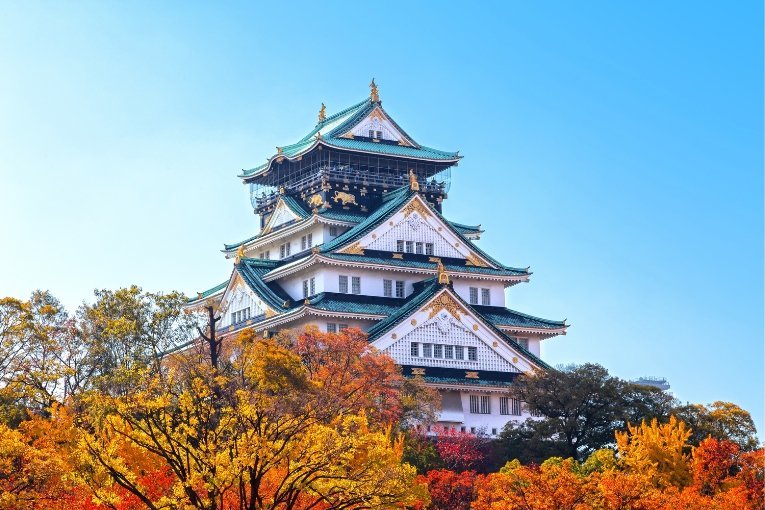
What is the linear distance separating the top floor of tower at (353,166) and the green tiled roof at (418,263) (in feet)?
19.1

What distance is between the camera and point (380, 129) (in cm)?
9588

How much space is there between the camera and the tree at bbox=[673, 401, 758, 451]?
62.2 m

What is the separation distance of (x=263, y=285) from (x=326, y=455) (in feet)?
163

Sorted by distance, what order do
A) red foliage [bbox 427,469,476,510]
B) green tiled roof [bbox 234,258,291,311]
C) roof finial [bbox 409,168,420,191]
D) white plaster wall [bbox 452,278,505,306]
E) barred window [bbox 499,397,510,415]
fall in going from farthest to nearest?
white plaster wall [bbox 452,278,505,306] → roof finial [bbox 409,168,420,191] → green tiled roof [bbox 234,258,291,311] → barred window [bbox 499,397,510,415] → red foliage [bbox 427,469,476,510]

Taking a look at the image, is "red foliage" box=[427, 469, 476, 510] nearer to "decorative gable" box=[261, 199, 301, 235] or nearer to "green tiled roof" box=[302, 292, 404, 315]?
"green tiled roof" box=[302, 292, 404, 315]

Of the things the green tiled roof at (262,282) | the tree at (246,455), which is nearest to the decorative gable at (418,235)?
the green tiled roof at (262,282)

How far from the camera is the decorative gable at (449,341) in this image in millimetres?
79312

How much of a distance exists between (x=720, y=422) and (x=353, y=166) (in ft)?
123

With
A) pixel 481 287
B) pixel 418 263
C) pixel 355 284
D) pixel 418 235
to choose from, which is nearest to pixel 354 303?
pixel 355 284

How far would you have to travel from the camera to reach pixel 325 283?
8312 centimetres

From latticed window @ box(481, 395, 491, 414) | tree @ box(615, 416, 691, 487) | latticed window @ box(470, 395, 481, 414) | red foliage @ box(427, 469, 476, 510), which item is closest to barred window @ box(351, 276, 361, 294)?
latticed window @ box(470, 395, 481, 414)

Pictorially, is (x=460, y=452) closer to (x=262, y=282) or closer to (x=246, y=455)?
(x=262, y=282)

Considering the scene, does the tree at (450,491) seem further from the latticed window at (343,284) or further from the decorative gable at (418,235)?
the decorative gable at (418,235)

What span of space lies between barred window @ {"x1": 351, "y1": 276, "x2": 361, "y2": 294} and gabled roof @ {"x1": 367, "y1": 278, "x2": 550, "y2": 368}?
3077mm
